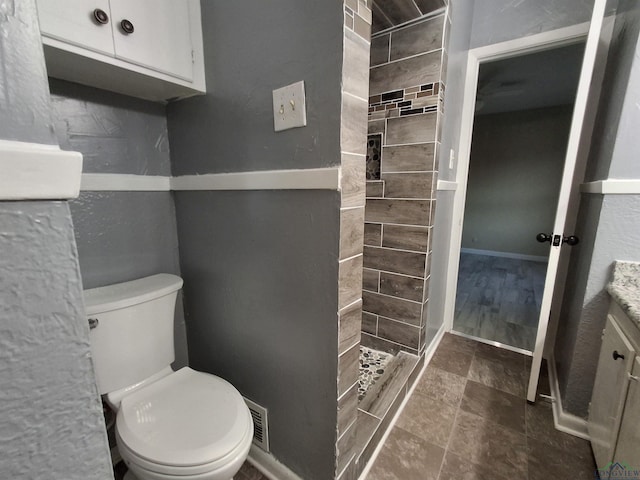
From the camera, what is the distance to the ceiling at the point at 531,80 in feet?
8.46

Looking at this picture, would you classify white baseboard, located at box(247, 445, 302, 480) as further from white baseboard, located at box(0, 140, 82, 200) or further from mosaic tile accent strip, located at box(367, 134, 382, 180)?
mosaic tile accent strip, located at box(367, 134, 382, 180)

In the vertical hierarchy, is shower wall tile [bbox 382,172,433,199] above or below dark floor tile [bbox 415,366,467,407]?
above

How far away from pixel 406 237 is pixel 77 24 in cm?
157

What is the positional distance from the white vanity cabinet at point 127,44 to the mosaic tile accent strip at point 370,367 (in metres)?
1.58

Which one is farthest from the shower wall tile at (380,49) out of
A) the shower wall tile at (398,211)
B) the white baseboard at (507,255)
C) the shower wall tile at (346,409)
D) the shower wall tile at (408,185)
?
the white baseboard at (507,255)

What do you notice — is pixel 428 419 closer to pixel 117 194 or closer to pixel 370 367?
pixel 370 367

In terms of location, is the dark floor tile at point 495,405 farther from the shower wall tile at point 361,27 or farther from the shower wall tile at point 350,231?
the shower wall tile at point 361,27

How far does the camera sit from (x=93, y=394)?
395mm

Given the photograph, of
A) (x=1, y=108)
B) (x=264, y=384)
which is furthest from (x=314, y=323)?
(x=1, y=108)

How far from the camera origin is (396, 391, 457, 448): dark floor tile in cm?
133

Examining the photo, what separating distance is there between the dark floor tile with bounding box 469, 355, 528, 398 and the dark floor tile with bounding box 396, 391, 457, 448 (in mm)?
360

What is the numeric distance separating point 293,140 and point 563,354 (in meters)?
1.84

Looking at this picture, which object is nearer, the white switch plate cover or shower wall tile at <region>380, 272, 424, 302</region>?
the white switch plate cover

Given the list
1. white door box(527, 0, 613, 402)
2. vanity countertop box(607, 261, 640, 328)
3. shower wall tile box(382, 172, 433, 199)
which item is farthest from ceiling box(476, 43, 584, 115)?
vanity countertop box(607, 261, 640, 328)
